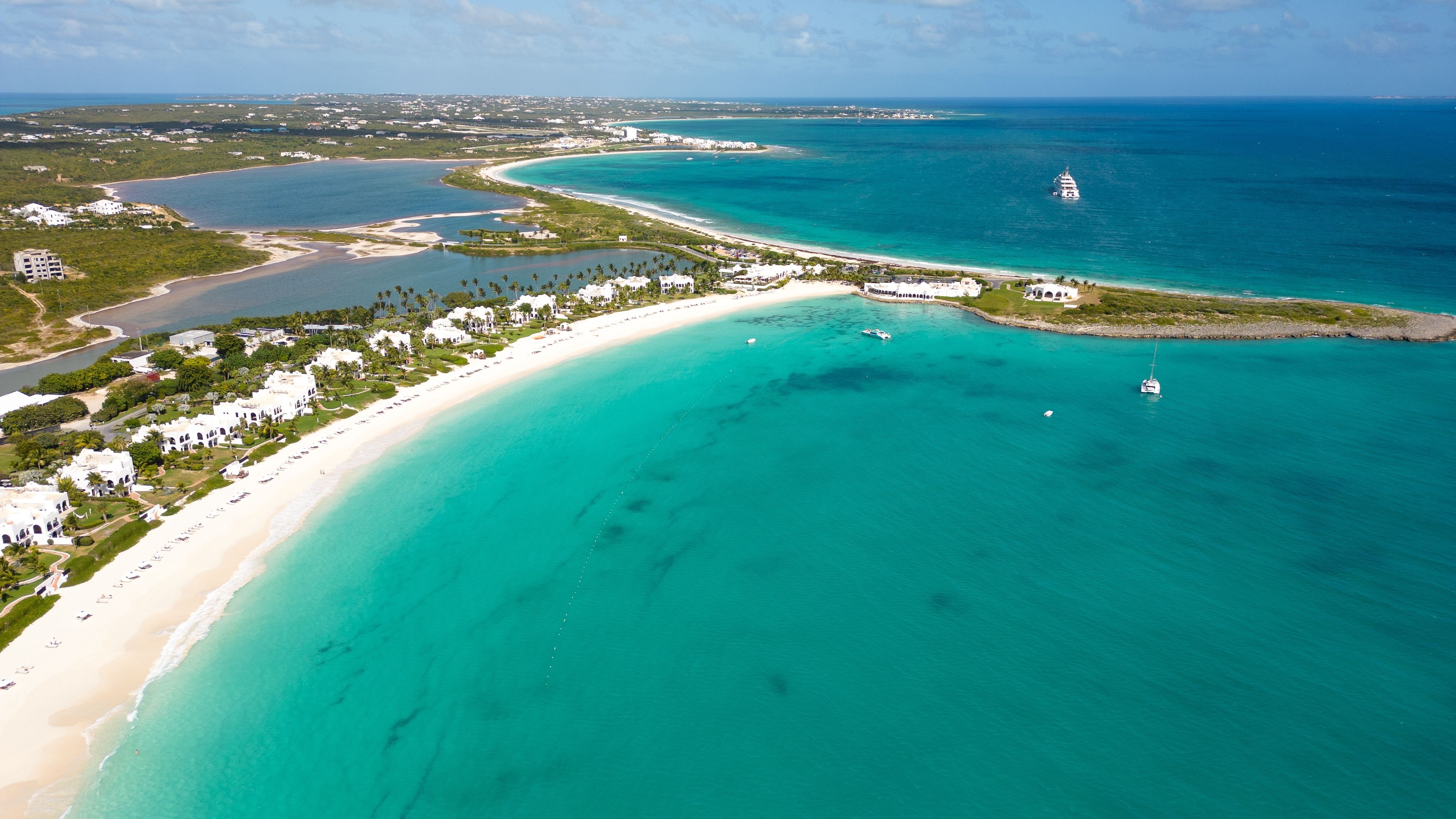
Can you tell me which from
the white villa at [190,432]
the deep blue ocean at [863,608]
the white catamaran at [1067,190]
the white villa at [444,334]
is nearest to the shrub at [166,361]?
the white villa at [190,432]

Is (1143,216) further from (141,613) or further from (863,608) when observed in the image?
(141,613)

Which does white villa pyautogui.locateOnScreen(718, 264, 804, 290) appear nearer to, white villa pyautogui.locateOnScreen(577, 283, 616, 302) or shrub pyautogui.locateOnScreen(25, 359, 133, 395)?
white villa pyautogui.locateOnScreen(577, 283, 616, 302)

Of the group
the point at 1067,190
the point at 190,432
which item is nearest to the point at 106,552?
the point at 190,432

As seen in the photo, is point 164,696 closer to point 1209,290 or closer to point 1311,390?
point 1311,390

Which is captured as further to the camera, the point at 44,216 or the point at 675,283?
the point at 44,216

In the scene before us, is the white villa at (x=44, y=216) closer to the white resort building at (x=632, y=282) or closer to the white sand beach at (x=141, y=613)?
the white resort building at (x=632, y=282)

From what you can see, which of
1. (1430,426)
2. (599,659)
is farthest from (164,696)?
(1430,426)

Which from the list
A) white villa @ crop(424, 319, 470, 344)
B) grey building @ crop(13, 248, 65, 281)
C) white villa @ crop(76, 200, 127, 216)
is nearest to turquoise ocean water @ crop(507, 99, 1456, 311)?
white villa @ crop(424, 319, 470, 344)
